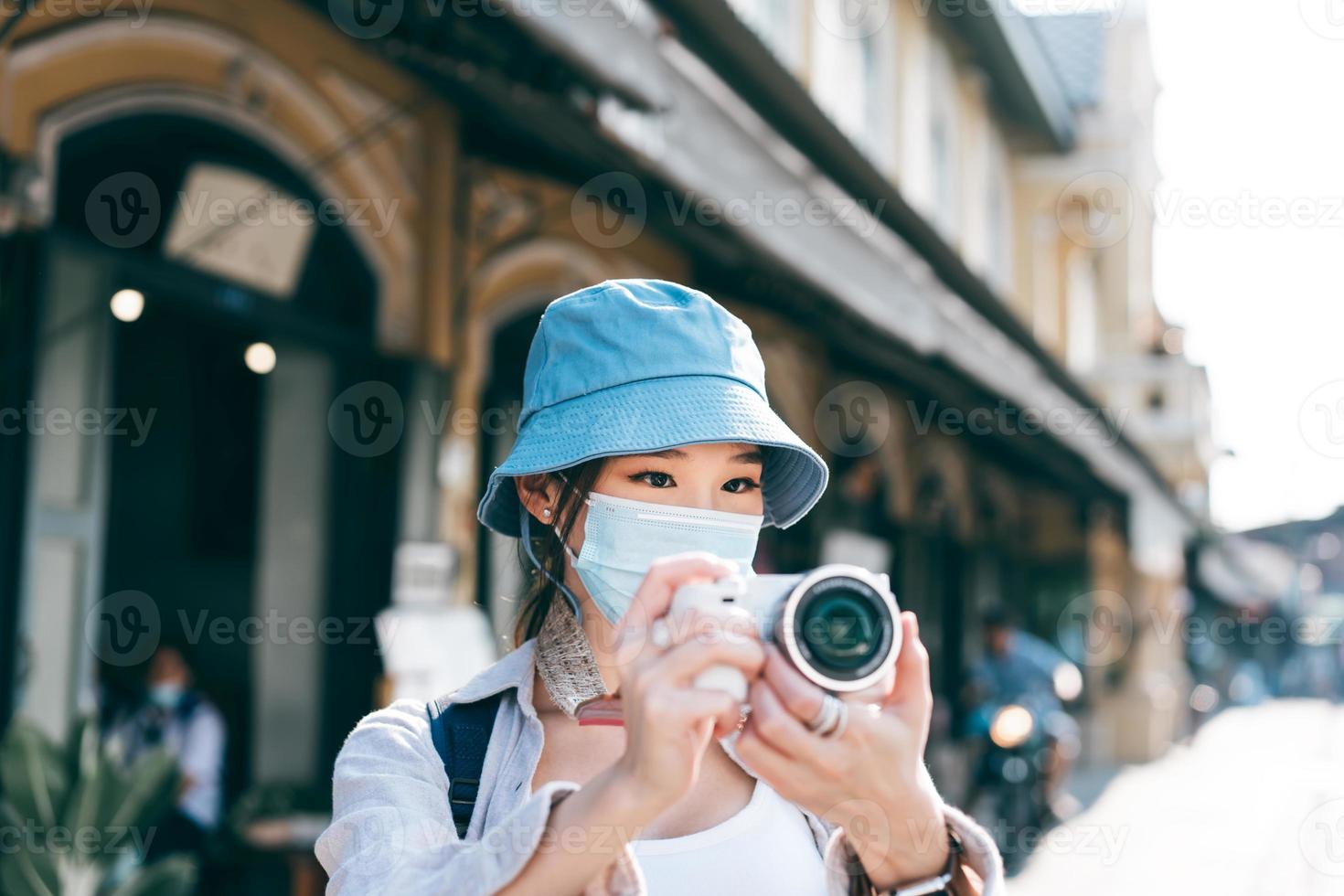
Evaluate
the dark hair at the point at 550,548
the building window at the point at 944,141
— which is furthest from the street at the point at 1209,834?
the building window at the point at 944,141

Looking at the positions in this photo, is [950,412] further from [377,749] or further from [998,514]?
[377,749]

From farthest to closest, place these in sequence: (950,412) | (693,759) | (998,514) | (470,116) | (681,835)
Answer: (998,514)
(950,412)
(470,116)
(681,835)
(693,759)

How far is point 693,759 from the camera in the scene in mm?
1321

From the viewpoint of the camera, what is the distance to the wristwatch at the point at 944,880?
148 centimetres

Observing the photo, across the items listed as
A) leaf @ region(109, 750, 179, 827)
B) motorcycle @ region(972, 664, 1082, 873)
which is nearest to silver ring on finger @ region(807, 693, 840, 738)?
leaf @ region(109, 750, 179, 827)

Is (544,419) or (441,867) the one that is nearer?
(441,867)

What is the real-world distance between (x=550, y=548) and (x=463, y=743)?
1.13 ft

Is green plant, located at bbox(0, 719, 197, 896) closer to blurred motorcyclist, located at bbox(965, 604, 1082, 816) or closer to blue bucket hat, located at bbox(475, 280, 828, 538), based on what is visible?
blue bucket hat, located at bbox(475, 280, 828, 538)

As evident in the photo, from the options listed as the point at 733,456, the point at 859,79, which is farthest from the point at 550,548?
the point at 859,79

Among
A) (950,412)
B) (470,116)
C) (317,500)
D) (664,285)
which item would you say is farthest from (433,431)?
(950,412)

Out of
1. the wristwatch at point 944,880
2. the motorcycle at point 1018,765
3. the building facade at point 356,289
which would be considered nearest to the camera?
the wristwatch at point 944,880

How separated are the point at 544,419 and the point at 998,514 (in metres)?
18.2

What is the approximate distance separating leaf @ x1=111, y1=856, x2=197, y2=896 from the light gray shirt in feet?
10.8

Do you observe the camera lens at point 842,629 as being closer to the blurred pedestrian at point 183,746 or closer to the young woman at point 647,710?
the young woman at point 647,710
